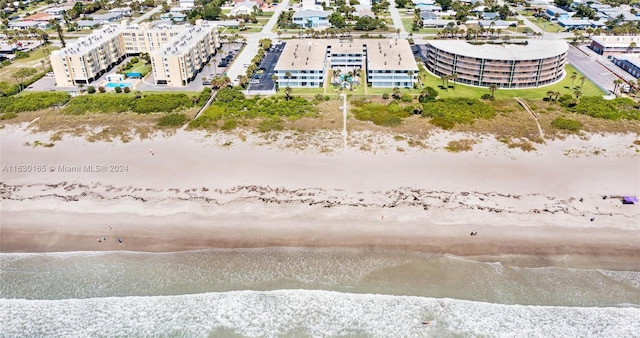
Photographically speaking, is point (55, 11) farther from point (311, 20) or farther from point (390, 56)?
point (390, 56)

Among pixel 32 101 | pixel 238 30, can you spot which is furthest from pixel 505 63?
pixel 32 101

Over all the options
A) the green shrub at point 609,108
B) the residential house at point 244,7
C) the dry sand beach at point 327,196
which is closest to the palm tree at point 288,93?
the dry sand beach at point 327,196

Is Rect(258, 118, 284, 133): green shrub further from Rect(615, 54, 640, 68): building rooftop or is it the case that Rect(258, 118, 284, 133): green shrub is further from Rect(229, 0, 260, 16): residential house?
Rect(229, 0, 260, 16): residential house

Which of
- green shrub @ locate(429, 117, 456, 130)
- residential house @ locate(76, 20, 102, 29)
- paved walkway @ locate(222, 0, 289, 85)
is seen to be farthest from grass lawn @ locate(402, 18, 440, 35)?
residential house @ locate(76, 20, 102, 29)

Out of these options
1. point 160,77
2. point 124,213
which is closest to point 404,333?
point 124,213

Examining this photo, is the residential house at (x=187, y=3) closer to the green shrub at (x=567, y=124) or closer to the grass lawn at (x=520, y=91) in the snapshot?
the grass lawn at (x=520, y=91)
